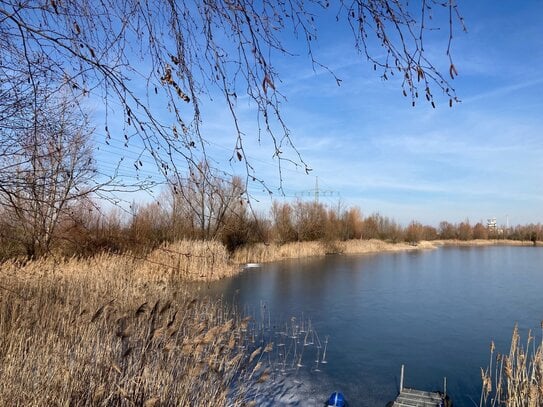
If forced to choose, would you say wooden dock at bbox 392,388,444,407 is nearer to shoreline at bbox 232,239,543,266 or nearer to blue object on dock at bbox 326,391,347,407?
blue object on dock at bbox 326,391,347,407

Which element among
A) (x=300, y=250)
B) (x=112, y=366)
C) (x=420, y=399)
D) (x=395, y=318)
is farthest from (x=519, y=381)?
(x=300, y=250)

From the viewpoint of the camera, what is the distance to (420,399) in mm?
4844

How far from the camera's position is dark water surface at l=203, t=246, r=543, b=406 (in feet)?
18.6

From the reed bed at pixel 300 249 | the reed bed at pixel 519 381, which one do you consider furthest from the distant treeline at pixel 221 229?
the reed bed at pixel 519 381

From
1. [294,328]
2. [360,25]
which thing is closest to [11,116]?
[360,25]

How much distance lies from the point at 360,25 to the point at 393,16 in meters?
0.14

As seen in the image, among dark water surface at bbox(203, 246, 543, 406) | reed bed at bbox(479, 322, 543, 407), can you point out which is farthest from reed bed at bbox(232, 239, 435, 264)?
reed bed at bbox(479, 322, 543, 407)

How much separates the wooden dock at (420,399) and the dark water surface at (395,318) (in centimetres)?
24

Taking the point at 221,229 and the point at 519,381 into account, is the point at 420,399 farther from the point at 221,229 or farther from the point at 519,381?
the point at 221,229

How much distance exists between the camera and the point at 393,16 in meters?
1.65

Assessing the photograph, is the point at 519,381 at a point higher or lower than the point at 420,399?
higher

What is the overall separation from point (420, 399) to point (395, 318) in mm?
4640

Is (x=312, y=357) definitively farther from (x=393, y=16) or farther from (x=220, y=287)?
(x=220, y=287)

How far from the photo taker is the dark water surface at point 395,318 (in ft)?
Result: 18.6
